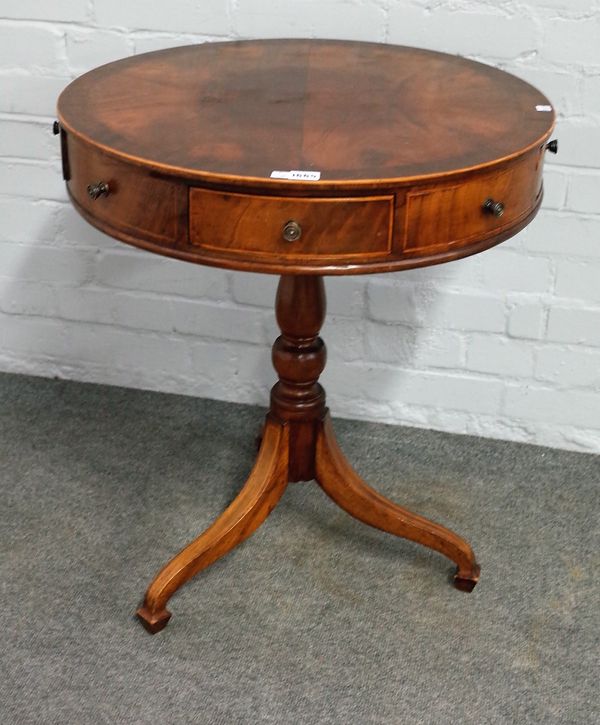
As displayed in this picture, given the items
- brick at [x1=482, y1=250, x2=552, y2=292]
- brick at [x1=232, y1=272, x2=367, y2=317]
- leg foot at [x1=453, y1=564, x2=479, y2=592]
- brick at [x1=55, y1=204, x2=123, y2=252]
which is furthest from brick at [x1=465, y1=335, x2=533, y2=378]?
brick at [x1=55, y1=204, x2=123, y2=252]

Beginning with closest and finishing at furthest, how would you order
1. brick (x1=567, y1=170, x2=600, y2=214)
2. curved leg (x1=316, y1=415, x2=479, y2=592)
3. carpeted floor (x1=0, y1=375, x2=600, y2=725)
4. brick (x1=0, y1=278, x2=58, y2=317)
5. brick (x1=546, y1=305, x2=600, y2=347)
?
carpeted floor (x1=0, y1=375, x2=600, y2=725)
curved leg (x1=316, y1=415, x2=479, y2=592)
brick (x1=567, y1=170, x2=600, y2=214)
brick (x1=546, y1=305, x2=600, y2=347)
brick (x1=0, y1=278, x2=58, y2=317)

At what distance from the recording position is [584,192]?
1688 mm

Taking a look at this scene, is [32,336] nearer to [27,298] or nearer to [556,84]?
[27,298]

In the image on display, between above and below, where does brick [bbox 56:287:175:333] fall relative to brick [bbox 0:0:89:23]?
below

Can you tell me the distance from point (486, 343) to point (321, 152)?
0.84m

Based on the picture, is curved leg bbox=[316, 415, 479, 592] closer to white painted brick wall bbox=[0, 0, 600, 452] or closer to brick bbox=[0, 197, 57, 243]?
white painted brick wall bbox=[0, 0, 600, 452]

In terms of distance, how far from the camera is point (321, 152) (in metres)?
1.12

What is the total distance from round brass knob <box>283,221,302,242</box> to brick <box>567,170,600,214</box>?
77 cm

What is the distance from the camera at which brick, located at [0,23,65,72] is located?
1745mm

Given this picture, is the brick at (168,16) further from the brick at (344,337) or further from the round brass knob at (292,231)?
the round brass knob at (292,231)

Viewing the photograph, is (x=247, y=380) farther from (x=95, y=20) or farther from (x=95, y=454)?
(x=95, y=20)

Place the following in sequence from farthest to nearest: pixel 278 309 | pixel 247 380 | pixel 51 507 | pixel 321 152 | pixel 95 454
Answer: pixel 247 380
pixel 95 454
pixel 51 507
pixel 278 309
pixel 321 152

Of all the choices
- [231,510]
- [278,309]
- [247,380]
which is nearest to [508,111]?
[278,309]

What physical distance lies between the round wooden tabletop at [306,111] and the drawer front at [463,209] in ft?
0.08
